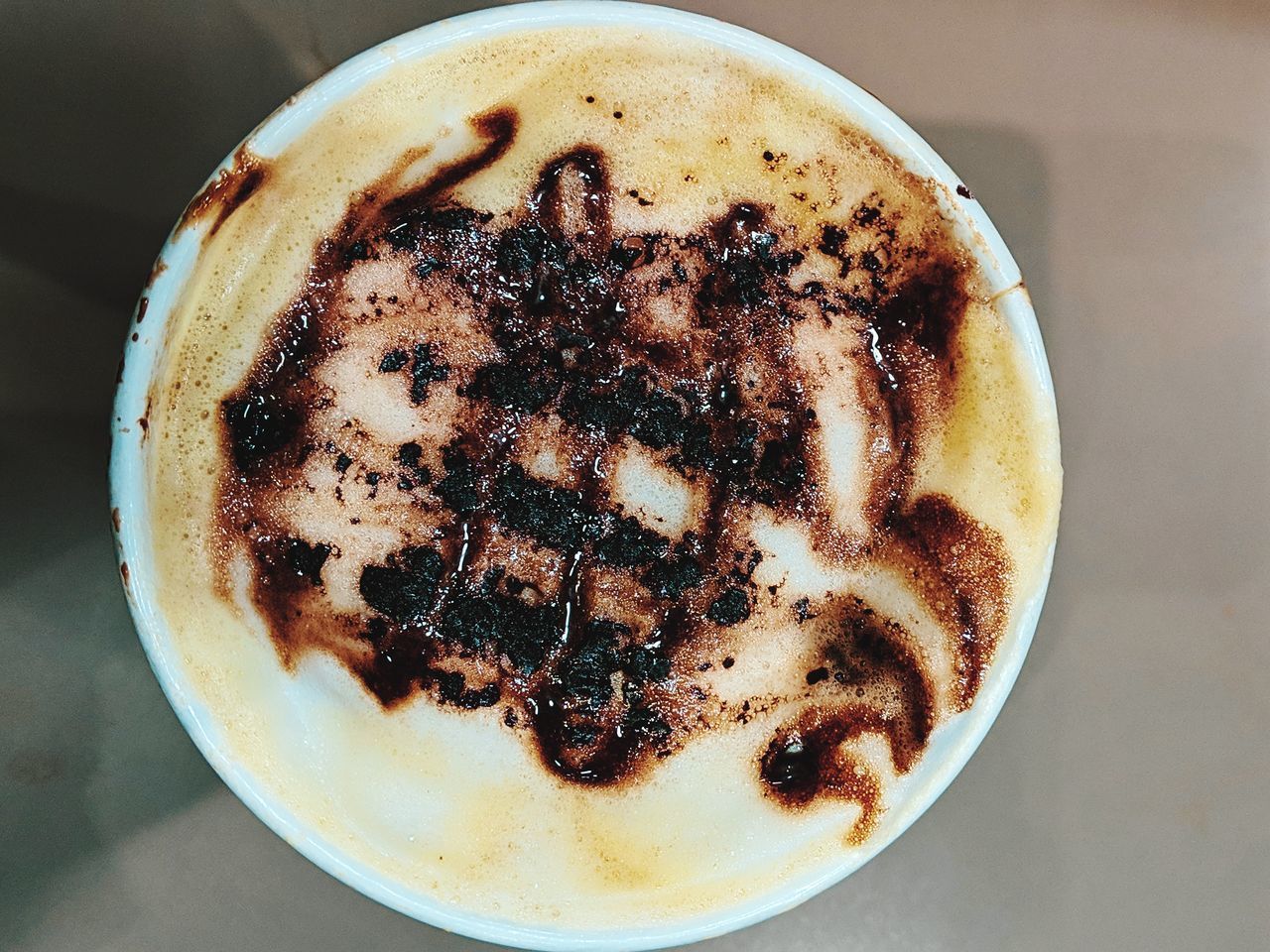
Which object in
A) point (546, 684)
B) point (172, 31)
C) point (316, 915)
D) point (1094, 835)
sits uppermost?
point (172, 31)

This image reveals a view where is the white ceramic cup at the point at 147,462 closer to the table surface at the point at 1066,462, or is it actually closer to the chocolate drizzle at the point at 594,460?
the chocolate drizzle at the point at 594,460

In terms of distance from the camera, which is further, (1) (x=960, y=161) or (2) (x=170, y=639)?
(1) (x=960, y=161)

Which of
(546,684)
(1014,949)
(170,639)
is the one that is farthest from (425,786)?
(1014,949)

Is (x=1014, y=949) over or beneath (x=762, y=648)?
beneath

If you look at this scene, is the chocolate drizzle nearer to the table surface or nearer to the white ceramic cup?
the white ceramic cup

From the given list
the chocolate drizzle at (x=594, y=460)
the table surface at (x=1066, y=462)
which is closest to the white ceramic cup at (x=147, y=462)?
the chocolate drizzle at (x=594, y=460)

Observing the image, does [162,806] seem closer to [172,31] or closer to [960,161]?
[172,31]

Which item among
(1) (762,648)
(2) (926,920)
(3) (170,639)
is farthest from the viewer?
(2) (926,920)
